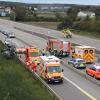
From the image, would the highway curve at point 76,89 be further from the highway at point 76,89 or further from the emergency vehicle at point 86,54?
the emergency vehicle at point 86,54

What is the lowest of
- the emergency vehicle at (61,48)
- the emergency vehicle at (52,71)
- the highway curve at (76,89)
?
the emergency vehicle at (61,48)

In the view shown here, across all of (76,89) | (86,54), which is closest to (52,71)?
(76,89)

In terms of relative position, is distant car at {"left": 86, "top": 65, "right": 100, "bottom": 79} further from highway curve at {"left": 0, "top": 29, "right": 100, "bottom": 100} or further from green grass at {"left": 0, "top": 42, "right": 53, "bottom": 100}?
green grass at {"left": 0, "top": 42, "right": 53, "bottom": 100}

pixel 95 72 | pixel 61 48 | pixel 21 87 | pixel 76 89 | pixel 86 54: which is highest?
pixel 21 87

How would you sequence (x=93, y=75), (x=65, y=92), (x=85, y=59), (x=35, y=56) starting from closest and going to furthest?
(x=65, y=92), (x=93, y=75), (x=35, y=56), (x=85, y=59)

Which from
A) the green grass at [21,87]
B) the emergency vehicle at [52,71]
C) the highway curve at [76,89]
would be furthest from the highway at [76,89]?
the green grass at [21,87]

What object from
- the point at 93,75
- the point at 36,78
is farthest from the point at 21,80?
the point at 93,75

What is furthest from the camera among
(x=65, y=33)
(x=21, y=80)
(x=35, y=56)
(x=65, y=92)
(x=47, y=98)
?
(x=65, y=33)

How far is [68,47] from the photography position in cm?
5759

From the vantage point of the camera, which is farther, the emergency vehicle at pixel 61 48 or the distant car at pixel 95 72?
Answer: the emergency vehicle at pixel 61 48

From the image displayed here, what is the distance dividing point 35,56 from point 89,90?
14797 mm

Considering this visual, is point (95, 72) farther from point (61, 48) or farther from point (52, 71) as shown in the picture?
point (61, 48)

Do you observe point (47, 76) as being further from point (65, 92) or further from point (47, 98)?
point (47, 98)

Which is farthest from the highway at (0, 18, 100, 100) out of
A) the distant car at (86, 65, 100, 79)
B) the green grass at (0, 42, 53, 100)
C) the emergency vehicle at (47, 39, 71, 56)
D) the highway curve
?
the emergency vehicle at (47, 39, 71, 56)
